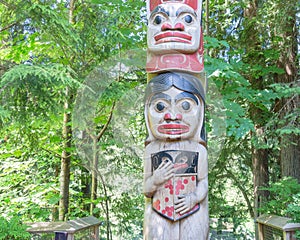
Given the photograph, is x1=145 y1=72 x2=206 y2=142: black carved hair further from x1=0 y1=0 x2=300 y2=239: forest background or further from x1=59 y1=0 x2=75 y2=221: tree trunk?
x1=59 y1=0 x2=75 y2=221: tree trunk

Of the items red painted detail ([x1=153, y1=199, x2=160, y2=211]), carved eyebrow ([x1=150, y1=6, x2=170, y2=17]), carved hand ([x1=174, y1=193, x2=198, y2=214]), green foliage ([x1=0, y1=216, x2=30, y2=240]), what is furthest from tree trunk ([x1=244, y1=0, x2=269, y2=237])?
green foliage ([x1=0, y1=216, x2=30, y2=240])

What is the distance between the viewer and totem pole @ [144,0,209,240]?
3342 millimetres

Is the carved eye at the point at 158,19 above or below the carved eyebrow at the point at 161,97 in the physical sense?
above

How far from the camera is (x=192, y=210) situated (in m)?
3.35

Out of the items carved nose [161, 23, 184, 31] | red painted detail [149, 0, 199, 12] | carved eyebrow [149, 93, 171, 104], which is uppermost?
red painted detail [149, 0, 199, 12]

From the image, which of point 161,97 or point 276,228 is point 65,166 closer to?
point 161,97

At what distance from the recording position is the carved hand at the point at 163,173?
338 centimetres

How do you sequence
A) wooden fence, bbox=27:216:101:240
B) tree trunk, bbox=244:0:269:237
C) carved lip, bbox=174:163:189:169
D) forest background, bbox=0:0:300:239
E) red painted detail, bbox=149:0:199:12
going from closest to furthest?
1. carved lip, bbox=174:163:189:169
2. wooden fence, bbox=27:216:101:240
3. red painted detail, bbox=149:0:199:12
4. forest background, bbox=0:0:300:239
5. tree trunk, bbox=244:0:269:237

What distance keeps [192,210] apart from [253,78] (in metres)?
5.15

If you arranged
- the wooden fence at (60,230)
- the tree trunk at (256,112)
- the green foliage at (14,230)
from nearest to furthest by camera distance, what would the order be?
the green foliage at (14,230), the wooden fence at (60,230), the tree trunk at (256,112)

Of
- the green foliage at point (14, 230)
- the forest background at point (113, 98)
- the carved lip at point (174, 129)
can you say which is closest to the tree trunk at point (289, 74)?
the forest background at point (113, 98)

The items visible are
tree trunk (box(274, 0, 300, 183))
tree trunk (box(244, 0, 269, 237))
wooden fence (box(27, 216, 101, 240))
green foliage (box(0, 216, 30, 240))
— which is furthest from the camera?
tree trunk (box(244, 0, 269, 237))

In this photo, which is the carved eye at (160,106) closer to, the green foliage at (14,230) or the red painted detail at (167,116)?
the red painted detail at (167,116)

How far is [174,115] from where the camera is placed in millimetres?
3516
